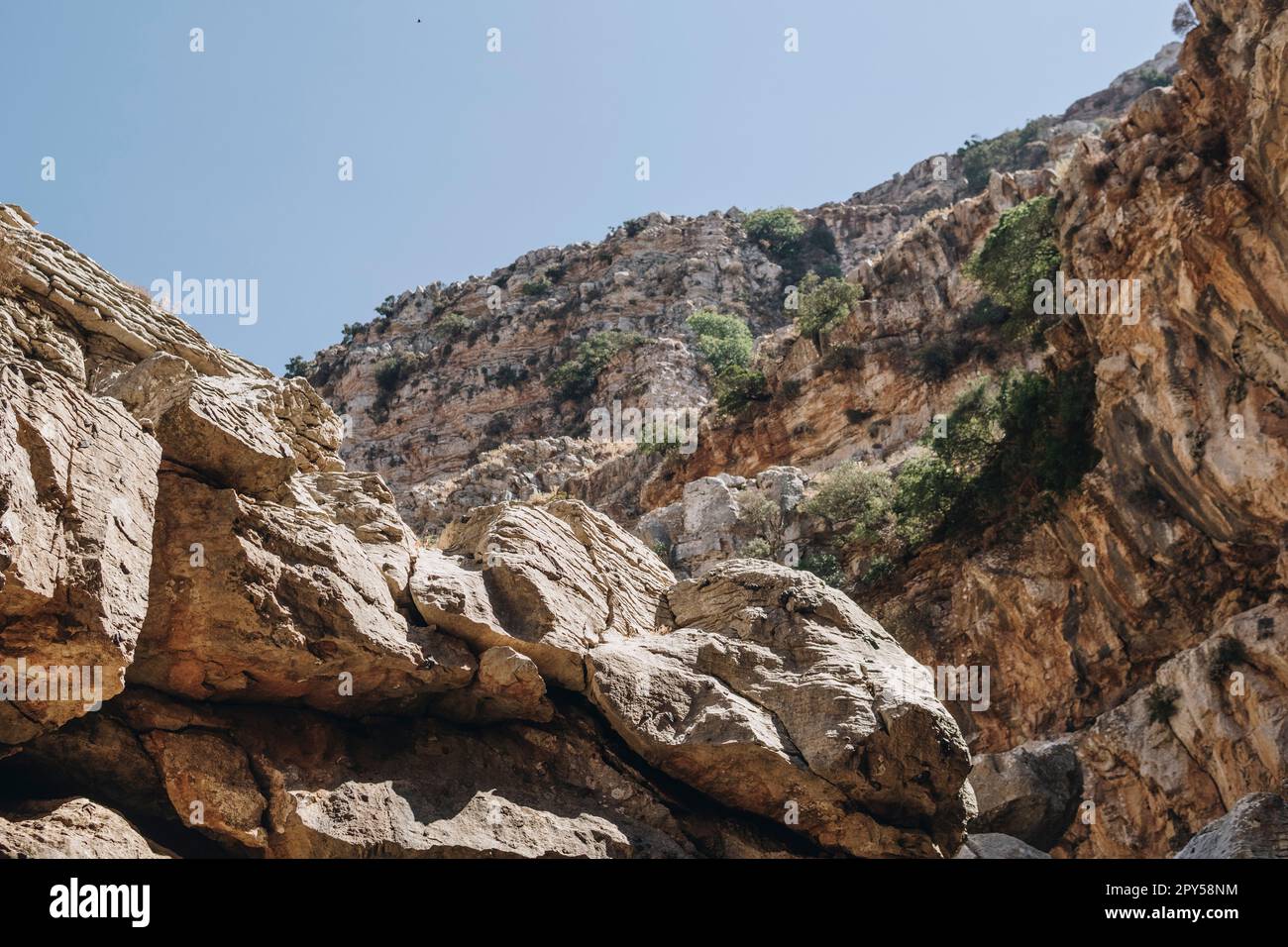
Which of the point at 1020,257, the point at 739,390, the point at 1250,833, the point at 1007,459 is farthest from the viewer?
the point at 739,390

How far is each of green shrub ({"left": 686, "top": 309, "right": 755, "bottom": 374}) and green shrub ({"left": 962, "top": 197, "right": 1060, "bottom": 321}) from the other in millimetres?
26592

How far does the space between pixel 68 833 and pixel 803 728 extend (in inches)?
277

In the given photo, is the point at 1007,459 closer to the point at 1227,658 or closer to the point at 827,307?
the point at 1227,658

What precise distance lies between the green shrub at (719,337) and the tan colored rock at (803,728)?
50191 millimetres

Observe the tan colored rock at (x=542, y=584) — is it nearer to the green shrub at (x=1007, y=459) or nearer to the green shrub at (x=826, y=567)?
the green shrub at (x=826, y=567)

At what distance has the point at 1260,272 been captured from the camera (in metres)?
20.9

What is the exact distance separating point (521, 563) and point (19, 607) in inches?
236

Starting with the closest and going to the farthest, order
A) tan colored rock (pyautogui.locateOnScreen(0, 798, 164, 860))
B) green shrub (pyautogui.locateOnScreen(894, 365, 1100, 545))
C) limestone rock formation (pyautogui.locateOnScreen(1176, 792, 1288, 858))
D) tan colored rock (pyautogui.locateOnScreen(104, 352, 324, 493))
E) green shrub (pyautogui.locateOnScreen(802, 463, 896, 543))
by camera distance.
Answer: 1. tan colored rock (pyautogui.locateOnScreen(0, 798, 164, 860))
2. tan colored rock (pyautogui.locateOnScreen(104, 352, 324, 493))
3. limestone rock formation (pyautogui.locateOnScreen(1176, 792, 1288, 858))
4. green shrub (pyautogui.locateOnScreen(894, 365, 1100, 545))
5. green shrub (pyautogui.locateOnScreen(802, 463, 896, 543))

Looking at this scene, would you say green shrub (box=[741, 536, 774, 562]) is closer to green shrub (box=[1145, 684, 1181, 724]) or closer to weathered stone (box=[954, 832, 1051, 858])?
green shrub (box=[1145, 684, 1181, 724])

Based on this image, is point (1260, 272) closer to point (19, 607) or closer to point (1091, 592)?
point (1091, 592)

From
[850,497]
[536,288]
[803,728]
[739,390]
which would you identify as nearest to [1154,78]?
[536,288]

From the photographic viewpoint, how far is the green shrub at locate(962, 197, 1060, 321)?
3291 cm

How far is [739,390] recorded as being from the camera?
1732 inches

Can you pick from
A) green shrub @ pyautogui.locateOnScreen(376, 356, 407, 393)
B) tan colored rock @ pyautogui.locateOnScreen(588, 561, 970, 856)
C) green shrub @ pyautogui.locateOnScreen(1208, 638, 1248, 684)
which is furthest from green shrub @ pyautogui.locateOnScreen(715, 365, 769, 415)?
green shrub @ pyautogui.locateOnScreen(376, 356, 407, 393)
